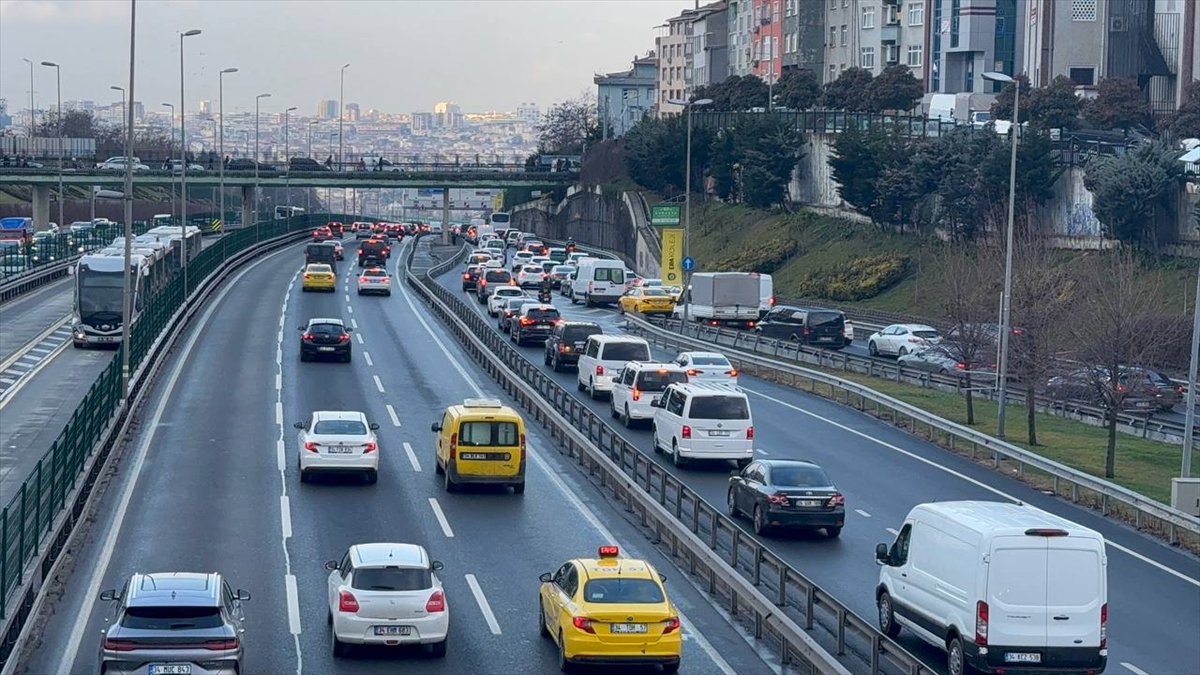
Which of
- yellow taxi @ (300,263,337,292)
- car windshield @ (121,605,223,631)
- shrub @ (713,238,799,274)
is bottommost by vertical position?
car windshield @ (121,605,223,631)

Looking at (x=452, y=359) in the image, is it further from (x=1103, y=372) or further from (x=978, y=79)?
(x=978, y=79)

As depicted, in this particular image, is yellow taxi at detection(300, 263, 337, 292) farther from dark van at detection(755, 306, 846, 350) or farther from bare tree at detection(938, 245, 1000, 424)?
bare tree at detection(938, 245, 1000, 424)

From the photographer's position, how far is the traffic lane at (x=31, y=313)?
58.2 m

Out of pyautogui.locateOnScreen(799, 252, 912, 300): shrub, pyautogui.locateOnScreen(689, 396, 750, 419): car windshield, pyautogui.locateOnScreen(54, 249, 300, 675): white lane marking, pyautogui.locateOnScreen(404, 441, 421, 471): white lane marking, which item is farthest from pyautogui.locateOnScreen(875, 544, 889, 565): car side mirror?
pyautogui.locateOnScreen(799, 252, 912, 300): shrub

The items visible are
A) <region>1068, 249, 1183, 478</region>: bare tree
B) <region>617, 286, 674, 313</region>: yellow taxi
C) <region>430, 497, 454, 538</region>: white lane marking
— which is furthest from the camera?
<region>617, 286, 674, 313</region>: yellow taxi

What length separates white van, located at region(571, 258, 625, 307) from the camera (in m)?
75.3

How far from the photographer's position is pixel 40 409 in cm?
4391

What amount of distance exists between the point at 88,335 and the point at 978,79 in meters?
64.7

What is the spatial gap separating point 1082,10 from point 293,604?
7488 centimetres

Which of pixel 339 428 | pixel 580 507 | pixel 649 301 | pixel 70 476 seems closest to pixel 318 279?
pixel 649 301

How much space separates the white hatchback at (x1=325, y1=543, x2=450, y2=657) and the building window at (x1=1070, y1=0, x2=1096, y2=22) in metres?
75.5

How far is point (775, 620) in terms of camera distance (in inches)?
840

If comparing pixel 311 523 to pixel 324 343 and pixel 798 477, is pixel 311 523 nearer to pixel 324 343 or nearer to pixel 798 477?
pixel 798 477

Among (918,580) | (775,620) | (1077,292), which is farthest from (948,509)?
(1077,292)
